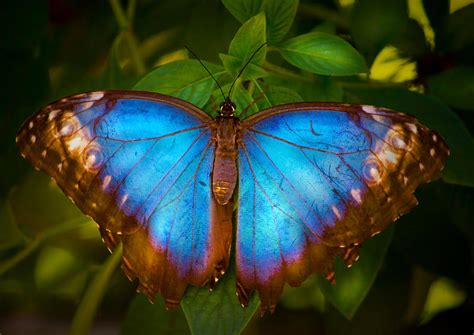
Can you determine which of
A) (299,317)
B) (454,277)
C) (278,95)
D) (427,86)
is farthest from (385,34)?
(299,317)

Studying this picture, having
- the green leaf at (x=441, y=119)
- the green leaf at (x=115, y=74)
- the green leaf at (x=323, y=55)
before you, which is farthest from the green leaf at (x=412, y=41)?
the green leaf at (x=115, y=74)

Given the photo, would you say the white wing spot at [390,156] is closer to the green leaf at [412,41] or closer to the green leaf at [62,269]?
Answer: the green leaf at [412,41]

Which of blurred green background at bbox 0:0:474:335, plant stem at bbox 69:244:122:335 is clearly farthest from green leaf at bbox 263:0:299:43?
plant stem at bbox 69:244:122:335

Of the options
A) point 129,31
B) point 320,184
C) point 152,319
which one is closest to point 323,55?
point 320,184

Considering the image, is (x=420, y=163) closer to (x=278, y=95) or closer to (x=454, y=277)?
(x=278, y=95)

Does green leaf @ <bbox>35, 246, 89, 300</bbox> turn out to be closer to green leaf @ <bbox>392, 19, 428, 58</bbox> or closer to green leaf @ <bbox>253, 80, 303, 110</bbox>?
green leaf @ <bbox>253, 80, 303, 110</bbox>
